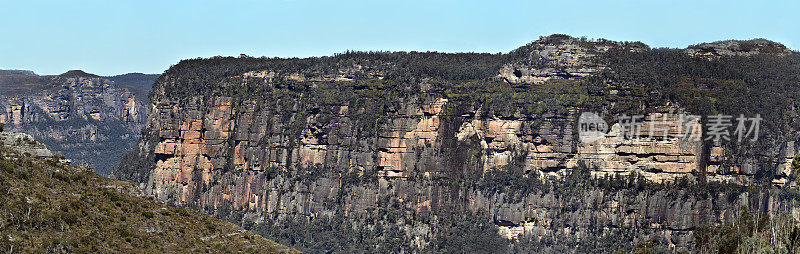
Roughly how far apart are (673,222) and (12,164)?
124 metres

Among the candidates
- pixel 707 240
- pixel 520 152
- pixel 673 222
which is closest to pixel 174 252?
pixel 707 240

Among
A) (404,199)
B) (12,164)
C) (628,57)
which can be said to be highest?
(628,57)

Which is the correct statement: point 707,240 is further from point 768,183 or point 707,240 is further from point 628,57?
point 628,57

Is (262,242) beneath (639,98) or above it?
beneath

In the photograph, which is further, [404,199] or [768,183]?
[404,199]

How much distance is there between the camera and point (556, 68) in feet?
650

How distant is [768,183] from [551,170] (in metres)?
35.5

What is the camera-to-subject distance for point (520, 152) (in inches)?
7805

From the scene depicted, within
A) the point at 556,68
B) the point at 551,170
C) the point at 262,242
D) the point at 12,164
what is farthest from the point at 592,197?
the point at 12,164

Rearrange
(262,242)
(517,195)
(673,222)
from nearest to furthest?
1. (262,242)
2. (673,222)
3. (517,195)

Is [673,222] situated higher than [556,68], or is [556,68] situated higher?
[556,68]

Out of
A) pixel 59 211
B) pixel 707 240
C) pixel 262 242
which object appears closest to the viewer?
pixel 59 211

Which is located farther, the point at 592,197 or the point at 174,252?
the point at 592,197

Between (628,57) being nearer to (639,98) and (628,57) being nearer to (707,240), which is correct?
(639,98)
